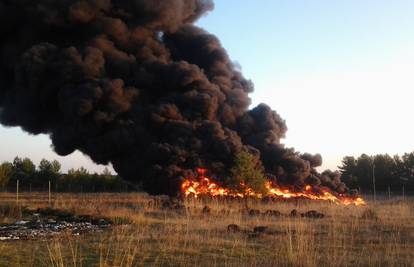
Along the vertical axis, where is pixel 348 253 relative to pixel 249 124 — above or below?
below

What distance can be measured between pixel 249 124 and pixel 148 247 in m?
32.8

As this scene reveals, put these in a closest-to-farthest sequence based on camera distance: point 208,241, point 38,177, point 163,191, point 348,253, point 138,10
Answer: point 348,253 → point 208,241 → point 163,191 → point 138,10 → point 38,177

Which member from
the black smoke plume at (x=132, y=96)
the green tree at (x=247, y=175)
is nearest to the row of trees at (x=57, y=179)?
the black smoke plume at (x=132, y=96)

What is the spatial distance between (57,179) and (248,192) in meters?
46.9

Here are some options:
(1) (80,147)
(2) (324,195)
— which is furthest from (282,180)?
(1) (80,147)

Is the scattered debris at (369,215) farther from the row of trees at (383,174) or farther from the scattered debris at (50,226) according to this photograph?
the row of trees at (383,174)

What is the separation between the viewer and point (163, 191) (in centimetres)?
3603

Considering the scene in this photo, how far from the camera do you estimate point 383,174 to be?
60.8m

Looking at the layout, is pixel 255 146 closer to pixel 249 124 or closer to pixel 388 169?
pixel 249 124

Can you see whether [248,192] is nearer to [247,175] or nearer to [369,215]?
[247,175]

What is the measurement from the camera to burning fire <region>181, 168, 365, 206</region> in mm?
31172

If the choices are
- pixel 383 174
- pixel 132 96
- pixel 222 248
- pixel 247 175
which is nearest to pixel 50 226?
pixel 222 248

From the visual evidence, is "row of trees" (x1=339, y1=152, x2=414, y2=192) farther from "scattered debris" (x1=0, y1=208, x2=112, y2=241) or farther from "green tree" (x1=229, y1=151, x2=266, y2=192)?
"scattered debris" (x1=0, y1=208, x2=112, y2=241)

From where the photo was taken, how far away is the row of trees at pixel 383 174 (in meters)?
59.2
